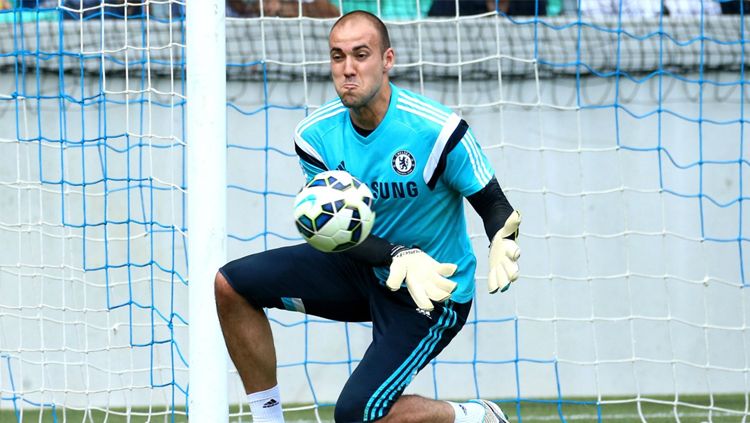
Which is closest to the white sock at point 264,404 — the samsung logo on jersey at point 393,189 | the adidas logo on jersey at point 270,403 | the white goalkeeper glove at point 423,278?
the adidas logo on jersey at point 270,403

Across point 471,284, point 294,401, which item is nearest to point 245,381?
point 471,284

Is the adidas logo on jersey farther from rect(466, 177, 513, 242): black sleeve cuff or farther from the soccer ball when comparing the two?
rect(466, 177, 513, 242): black sleeve cuff

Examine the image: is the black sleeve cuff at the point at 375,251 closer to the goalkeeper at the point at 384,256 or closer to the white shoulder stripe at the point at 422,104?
the goalkeeper at the point at 384,256

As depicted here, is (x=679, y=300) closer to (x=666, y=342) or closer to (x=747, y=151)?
(x=666, y=342)

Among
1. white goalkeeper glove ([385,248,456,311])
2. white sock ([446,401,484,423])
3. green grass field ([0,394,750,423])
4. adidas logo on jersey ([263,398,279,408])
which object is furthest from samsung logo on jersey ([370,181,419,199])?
green grass field ([0,394,750,423])

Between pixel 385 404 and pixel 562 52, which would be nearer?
pixel 385 404

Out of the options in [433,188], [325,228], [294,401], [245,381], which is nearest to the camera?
[325,228]

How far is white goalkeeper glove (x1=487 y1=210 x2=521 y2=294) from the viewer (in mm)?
3759

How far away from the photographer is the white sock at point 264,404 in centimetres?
427

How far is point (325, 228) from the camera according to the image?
368cm

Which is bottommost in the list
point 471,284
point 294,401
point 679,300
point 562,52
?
point 294,401

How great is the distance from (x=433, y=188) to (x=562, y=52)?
344 centimetres

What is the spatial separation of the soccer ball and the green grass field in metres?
2.59

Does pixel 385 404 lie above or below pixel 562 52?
below
